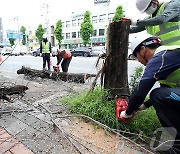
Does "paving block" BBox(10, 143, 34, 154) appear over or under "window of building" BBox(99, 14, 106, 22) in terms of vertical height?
under

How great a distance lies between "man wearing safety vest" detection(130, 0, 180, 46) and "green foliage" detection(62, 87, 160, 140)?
1.03 meters

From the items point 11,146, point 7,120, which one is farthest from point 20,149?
point 7,120

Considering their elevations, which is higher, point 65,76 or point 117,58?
point 117,58

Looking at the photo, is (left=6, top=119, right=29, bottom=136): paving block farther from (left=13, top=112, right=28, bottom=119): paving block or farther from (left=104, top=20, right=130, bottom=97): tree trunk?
(left=104, top=20, right=130, bottom=97): tree trunk

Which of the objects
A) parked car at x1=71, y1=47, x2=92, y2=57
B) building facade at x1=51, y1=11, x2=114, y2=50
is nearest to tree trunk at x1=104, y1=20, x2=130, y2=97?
parked car at x1=71, y1=47, x2=92, y2=57

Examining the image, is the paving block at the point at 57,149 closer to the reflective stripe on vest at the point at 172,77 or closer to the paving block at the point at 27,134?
the paving block at the point at 27,134

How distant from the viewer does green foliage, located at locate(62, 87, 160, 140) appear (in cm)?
229

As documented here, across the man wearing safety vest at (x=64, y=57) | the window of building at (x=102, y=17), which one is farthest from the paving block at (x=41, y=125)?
the window of building at (x=102, y=17)

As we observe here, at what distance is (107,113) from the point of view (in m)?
2.40

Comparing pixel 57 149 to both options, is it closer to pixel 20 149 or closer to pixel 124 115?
pixel 20 149

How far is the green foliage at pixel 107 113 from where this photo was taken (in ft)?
7.52

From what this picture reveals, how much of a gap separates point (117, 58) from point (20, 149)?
1679 millimetres

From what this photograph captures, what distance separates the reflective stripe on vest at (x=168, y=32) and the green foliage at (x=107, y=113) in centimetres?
99

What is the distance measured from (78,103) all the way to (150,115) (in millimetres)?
1082
